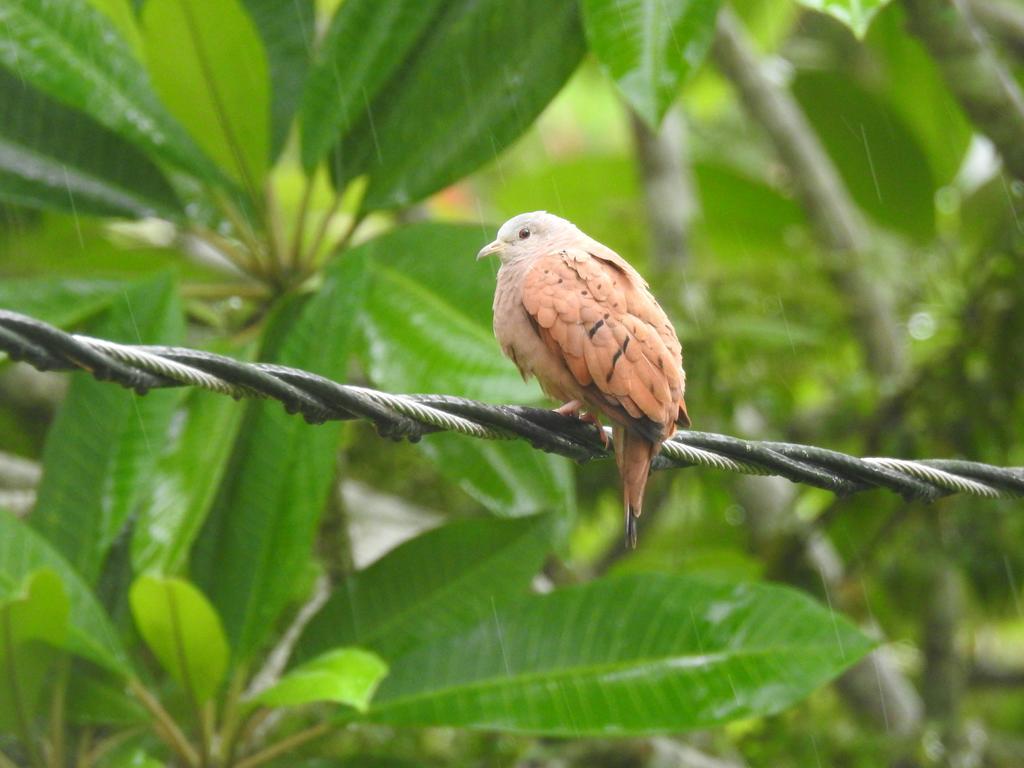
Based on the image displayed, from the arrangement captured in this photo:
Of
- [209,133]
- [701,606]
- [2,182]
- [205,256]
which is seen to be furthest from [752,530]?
[2,182]

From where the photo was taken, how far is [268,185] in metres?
3.84

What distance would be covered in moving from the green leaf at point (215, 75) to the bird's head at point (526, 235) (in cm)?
81

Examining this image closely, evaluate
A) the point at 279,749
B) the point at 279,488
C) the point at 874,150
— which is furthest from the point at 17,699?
the point at 874,150

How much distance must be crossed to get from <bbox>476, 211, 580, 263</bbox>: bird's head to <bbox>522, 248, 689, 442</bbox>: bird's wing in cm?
35

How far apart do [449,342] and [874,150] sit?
127 inches

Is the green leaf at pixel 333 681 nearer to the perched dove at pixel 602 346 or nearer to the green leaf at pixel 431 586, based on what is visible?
the green leaf at pixel 431 586

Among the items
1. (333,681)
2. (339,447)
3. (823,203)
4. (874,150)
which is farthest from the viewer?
(874,150)

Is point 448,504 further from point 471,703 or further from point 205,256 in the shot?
point 471,703

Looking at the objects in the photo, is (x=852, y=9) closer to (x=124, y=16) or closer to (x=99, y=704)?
(x=124, y=16)

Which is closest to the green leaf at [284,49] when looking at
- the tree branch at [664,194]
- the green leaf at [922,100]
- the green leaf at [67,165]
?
the green leaf at [67,165]

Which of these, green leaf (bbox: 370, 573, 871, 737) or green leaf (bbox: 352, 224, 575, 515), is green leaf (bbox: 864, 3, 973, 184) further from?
green leaf (bbox: 370, 573, 871, 737)

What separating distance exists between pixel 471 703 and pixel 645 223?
3360 millimetres

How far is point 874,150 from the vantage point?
5.84 metres

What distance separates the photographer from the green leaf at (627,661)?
310 centimetres
